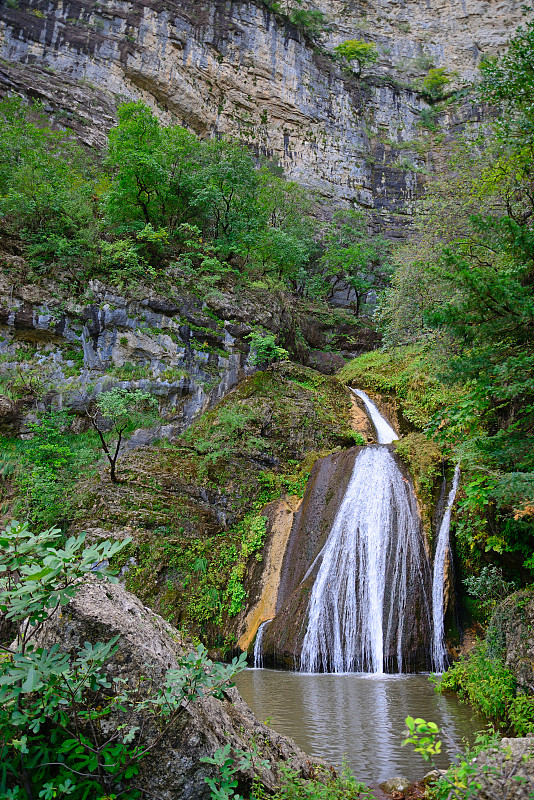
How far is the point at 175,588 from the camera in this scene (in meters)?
10.0

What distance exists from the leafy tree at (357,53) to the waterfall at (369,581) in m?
35.2

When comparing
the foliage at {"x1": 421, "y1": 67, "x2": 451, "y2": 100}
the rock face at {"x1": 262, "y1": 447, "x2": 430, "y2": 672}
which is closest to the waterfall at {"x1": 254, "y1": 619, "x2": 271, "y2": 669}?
the rock face at {"x1": 262, "y1": 447, "x2": 430, "y2": 672}

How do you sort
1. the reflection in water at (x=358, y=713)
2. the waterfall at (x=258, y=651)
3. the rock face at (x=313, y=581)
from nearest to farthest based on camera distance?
1. the reflection in water at (x=358, y=713)
2. the rock face at (x=313, y=581)
3. the waterfall at (x=258, y=651)

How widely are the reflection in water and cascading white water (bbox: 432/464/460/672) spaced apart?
60 cm

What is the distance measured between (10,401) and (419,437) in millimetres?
10829

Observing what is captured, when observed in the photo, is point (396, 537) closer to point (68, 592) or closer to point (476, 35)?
point (68, 592)

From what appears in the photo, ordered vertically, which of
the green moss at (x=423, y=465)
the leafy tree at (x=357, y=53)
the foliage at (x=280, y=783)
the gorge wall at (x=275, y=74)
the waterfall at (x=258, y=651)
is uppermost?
the leafy tree at (x=357, y=53)

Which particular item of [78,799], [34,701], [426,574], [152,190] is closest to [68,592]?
[34,701]

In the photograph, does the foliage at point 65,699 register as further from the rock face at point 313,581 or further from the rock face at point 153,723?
the rock face at point 313,581

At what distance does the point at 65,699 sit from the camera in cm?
216

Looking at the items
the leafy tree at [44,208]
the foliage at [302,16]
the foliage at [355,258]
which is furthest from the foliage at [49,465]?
the foliage at [302,16]

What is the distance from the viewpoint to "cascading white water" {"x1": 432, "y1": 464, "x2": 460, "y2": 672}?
802 cm

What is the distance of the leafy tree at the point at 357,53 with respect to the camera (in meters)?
34.4

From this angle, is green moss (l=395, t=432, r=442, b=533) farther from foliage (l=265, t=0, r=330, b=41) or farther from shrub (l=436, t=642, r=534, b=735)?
foliage (l=265, t=0, r=330, b=41)
